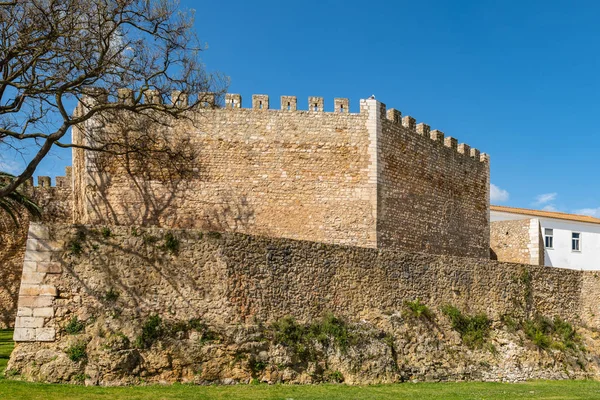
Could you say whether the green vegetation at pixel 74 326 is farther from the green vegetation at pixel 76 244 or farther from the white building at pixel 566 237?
the white building at pixel 566 237

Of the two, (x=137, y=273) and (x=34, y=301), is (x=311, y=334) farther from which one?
(x=34, y=301)

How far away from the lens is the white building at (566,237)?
127 feet

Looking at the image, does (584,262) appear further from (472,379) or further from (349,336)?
(349,336)

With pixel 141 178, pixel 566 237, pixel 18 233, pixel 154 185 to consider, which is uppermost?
pixel 566 237

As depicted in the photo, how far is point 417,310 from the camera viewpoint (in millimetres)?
18297

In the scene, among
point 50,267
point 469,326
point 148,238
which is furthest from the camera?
point 469,326

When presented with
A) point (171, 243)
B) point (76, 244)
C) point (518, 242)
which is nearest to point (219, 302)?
point (171, 243)

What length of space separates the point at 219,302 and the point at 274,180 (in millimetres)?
8691

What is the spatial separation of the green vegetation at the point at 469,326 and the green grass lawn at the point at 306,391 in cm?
143

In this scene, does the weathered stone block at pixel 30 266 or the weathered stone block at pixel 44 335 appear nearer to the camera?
the weathered stone block at pixel 44 335

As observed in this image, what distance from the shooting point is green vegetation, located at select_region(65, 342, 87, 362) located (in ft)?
43.5

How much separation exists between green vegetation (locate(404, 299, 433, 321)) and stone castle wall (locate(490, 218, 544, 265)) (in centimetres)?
1732

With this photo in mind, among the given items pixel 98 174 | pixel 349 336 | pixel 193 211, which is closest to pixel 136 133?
pixel 98 174

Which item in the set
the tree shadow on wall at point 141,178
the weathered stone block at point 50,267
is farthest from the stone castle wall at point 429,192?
the weathered stone block at point 50,267
